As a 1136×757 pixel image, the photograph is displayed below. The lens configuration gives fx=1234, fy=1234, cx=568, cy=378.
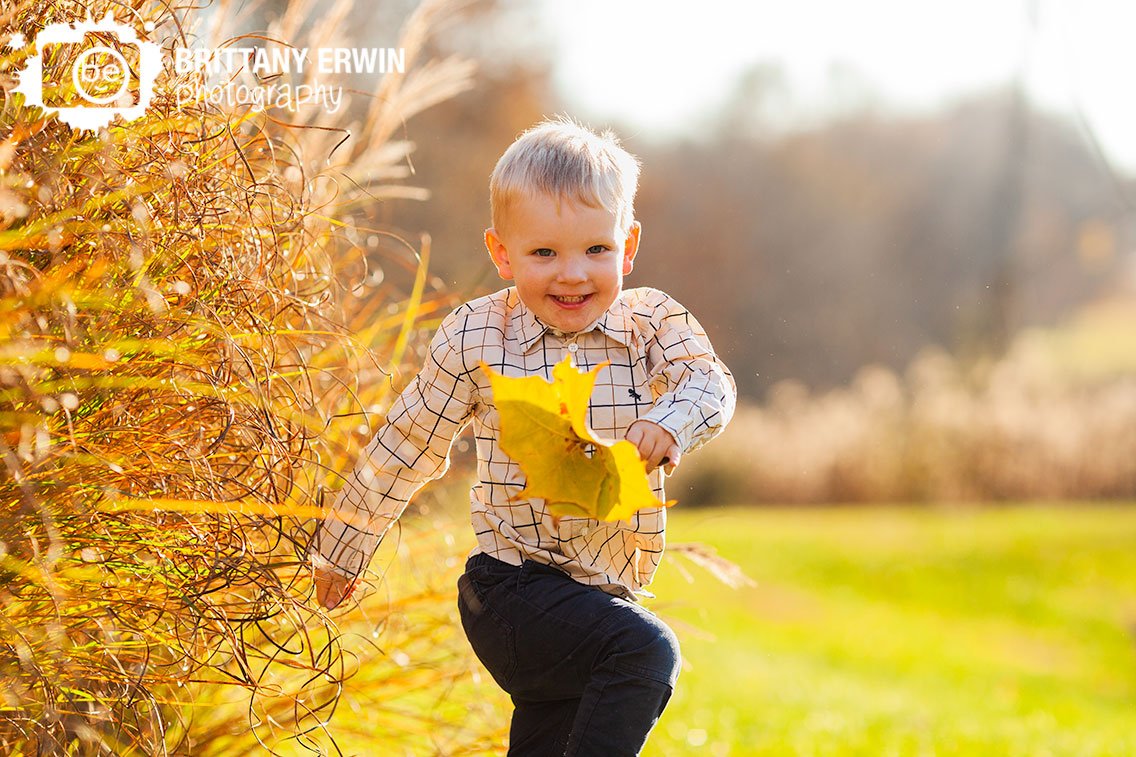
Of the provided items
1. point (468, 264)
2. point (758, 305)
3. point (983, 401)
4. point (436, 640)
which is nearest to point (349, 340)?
point (436, 640)

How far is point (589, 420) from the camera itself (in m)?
2.03

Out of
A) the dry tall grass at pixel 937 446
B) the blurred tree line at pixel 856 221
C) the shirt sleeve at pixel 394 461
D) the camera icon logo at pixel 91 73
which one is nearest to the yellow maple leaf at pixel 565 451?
the shirt sleeve at pixel 394 461

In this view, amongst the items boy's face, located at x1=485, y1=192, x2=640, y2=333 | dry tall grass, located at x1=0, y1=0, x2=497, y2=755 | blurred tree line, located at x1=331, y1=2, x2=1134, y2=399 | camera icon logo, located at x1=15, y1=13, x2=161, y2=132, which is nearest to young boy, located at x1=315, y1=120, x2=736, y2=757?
boy's face, located at x1=485, y1=192, x2=640, y2=333

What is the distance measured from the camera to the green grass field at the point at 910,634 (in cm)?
449

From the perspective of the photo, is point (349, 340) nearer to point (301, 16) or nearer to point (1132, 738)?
point (301, 16)

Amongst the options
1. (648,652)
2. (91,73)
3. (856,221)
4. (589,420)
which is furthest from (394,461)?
(856,221)

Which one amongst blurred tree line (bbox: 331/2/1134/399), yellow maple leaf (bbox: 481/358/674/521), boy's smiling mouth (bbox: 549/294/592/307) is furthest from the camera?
blurred tree line (bbox: 331/2/1134/399)

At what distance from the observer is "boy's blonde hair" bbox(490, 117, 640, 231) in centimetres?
200

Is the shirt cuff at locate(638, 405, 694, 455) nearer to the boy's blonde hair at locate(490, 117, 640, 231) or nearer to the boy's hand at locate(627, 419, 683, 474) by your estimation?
the boy's hand at locate(627, 419, 683, 474)

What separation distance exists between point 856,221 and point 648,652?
16.8m

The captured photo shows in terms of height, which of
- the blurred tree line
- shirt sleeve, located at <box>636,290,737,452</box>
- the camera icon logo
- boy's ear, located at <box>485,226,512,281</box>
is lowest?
→ shirt sleeve, located at <box>636,290,737,452</box>

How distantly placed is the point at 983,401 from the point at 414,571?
9363 mm

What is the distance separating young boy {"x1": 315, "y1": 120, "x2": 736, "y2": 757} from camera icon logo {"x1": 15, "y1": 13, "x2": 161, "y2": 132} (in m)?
0.60

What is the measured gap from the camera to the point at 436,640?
2689 mm
